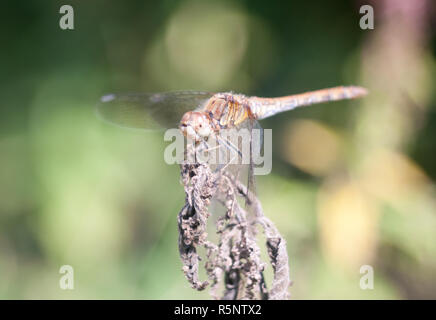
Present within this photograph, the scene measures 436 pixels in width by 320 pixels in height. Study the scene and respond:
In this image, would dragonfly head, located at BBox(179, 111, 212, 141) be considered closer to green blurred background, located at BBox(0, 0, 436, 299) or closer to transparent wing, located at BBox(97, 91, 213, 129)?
transparent wing, located at BBox(97, 91, 213, 129)

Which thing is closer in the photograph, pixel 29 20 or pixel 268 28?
pixel 29 20

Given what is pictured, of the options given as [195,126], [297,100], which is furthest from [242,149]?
[297,100]

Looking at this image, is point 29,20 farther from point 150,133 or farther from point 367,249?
point 367,249

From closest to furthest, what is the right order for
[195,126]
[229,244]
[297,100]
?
[229,244]
[195,126]
[297,100]

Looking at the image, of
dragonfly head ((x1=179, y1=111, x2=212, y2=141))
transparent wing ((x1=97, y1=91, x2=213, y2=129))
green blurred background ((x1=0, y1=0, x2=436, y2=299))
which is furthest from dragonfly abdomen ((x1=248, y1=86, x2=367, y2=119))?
dragonfly head ((x1=179, y1=111, x2=212, y2=141))

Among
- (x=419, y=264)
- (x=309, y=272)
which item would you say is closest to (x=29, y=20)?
(x=309, y=272)

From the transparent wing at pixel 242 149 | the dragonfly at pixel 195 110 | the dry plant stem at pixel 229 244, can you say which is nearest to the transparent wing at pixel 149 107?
the dragonfly at pixel 195 110

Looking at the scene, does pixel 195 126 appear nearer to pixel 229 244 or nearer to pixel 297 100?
pixel 229 244
